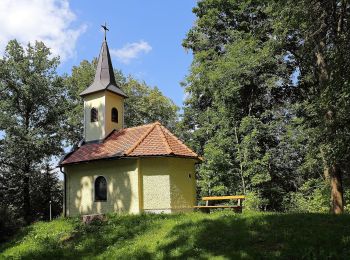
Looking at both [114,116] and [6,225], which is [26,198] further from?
[114,116]

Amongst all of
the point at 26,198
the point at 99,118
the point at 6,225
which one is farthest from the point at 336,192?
the point at 26,198

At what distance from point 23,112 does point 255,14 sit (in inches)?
797

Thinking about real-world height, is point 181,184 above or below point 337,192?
above

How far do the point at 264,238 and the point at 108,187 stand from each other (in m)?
10.8

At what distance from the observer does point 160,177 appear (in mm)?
18688

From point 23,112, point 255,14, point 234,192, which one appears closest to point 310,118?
point 234,192

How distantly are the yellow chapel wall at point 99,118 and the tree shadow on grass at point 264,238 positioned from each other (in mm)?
11451

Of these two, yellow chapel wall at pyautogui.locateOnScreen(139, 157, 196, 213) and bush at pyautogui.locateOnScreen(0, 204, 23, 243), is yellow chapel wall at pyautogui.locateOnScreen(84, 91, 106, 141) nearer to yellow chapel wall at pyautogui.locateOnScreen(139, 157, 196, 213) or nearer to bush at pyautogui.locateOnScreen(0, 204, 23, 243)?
yellow chapel wall at pyautogui.locateOnScreen(139, 157, 196, 213)

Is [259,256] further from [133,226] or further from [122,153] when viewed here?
[122,153]

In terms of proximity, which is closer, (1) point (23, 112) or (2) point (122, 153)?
(2) point (122, 153)

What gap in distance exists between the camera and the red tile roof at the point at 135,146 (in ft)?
61.7

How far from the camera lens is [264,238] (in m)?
10.4

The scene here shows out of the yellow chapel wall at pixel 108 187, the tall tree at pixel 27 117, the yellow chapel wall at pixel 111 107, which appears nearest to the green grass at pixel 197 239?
the yellow chapel wall at pixel 108 187

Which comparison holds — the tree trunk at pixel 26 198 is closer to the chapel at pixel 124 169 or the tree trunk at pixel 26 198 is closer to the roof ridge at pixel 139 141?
the chapel at pixel 124 169
